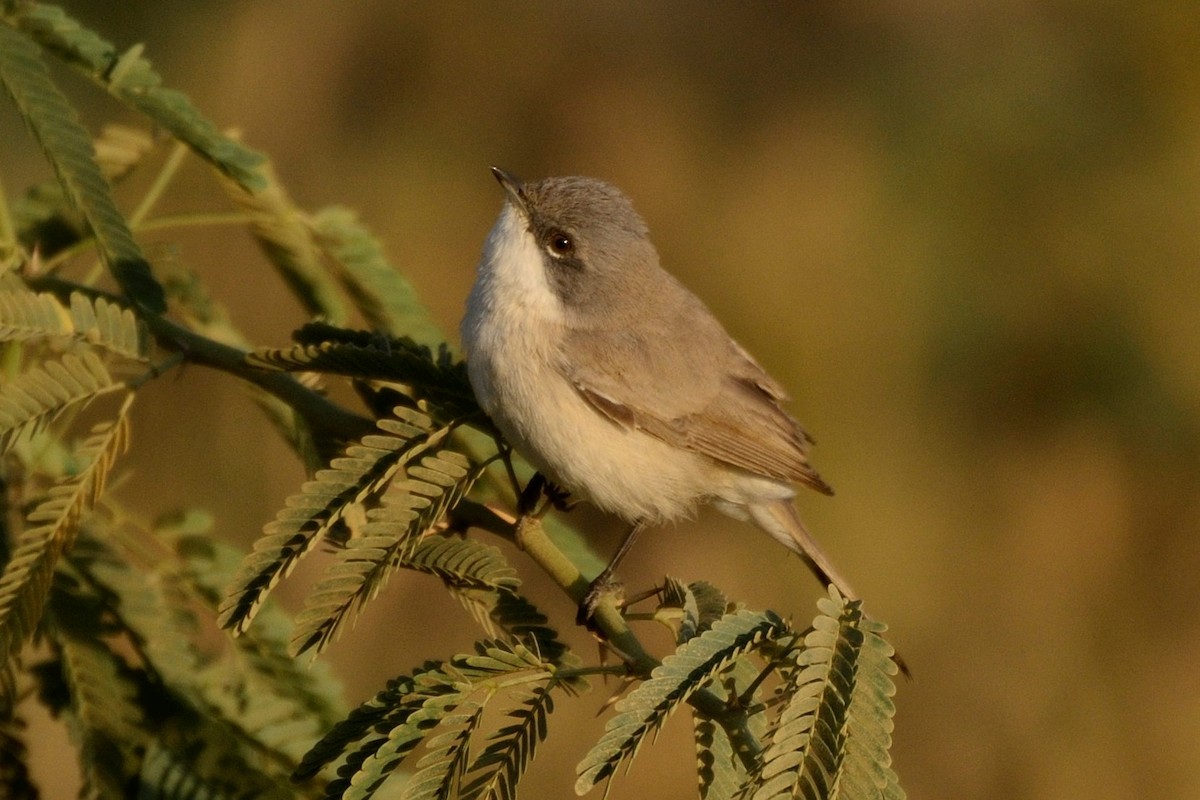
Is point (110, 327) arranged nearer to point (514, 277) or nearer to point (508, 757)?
point (508, 757)

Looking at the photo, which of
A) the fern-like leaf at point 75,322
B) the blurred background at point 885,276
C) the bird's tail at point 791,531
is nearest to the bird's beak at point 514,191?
the bird's tail at point 791,531

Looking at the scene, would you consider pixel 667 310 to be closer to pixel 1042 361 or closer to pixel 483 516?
pixel 483 516

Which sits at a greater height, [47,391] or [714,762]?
[714,762]

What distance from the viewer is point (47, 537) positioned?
203cm

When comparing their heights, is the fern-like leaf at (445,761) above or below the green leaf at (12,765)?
above

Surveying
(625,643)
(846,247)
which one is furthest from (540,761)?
(625,643)

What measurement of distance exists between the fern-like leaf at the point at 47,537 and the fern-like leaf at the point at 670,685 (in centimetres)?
93

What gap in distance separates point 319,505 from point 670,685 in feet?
2.14

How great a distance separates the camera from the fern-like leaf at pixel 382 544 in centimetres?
189

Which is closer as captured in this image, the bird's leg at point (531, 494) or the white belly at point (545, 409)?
the bird's leg at point (531, 494)

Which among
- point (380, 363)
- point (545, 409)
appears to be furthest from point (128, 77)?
point (545, 409)

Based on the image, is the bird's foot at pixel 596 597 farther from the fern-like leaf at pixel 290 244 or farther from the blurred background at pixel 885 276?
the blurred background at pixel 885 276

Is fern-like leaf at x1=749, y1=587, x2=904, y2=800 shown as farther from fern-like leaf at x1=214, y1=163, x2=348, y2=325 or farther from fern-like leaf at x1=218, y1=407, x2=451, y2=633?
fern-like leaf at x1=214, y1=163, x2=348, y2=325

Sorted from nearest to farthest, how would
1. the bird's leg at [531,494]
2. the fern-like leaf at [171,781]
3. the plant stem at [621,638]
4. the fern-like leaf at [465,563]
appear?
the plant stem at [621,638], the fern-like leaf at [465,563], the fern-like leaf at [171,781], the bird's leg at [531,494]
